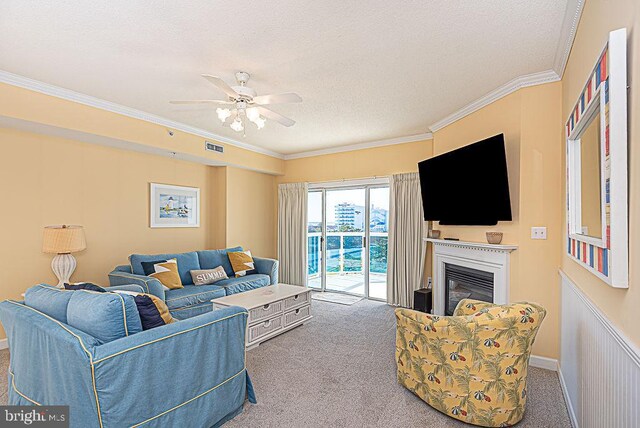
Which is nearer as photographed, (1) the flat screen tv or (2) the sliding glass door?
(1) the flat screen tv

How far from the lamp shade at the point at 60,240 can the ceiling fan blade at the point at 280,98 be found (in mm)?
2558

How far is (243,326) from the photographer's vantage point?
2.34 metres

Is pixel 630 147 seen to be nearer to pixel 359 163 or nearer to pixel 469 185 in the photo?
pixel 469 185

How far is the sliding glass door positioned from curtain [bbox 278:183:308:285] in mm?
191

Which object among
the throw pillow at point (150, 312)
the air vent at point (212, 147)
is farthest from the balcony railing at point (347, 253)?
the throw pillow at point (150, 312)

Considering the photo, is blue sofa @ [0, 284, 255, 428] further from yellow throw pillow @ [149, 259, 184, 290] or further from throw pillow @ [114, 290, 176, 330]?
yellow throw pillow @ [149, 259, 184, 290]

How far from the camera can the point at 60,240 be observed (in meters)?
3.42

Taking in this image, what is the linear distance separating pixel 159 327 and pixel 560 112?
368 centimetres

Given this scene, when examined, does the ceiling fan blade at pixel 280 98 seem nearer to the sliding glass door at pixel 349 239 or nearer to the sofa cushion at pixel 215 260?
the sofa cushion at pixel 215 260

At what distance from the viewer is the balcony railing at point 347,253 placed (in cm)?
557

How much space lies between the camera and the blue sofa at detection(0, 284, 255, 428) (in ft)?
5.25

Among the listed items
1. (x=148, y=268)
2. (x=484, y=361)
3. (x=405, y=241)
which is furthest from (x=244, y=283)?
(x=484, y=361)

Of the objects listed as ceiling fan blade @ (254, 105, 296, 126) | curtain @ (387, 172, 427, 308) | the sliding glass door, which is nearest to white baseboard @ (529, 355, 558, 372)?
curtain @ (387, 172, 427, 308)

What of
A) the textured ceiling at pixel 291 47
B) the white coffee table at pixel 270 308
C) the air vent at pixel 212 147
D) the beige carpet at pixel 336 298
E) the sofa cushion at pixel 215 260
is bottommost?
the beige carpet at pixel 336 298
